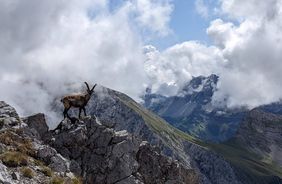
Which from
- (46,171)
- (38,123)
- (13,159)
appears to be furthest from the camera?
(38,123)

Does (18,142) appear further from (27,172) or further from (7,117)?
(27,172)

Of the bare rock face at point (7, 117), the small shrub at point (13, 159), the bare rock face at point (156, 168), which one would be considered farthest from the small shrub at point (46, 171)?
the bare rock face at point (156, 168)

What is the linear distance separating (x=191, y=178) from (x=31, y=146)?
33.2 metres

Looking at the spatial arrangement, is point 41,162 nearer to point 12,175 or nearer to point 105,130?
point 12,175

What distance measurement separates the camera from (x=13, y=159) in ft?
112

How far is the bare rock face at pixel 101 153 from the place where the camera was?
50.0m

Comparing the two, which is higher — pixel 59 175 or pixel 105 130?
pixel 105 130

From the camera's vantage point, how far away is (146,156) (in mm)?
60594

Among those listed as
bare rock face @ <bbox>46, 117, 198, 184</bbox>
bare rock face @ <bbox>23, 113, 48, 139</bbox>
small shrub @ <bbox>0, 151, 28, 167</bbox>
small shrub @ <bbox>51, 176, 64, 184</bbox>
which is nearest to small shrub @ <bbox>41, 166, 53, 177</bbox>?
small shrub @ <bbox>51, 176, 64, 184</bbox>

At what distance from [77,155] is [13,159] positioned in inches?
651

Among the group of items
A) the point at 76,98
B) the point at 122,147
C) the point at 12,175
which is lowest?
the point at 12,175

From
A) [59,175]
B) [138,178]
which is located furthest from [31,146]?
[138,178]

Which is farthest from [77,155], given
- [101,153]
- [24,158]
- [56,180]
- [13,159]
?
[56,180]

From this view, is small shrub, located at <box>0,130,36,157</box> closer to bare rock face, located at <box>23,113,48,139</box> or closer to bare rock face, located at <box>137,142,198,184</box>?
bare rock face, located at <box>23,113,48,139</box>
